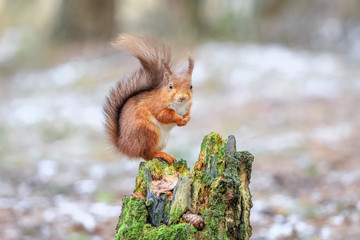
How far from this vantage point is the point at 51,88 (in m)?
9.32

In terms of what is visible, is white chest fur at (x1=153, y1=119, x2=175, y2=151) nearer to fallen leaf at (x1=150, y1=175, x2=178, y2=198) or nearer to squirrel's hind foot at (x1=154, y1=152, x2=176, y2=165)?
squirrel's hind foot at (x1=154, y1=152, x2=176, y2=165)

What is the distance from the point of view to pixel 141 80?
2.28 m

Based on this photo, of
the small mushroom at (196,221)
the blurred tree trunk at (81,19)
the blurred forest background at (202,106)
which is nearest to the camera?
the small mushroom at (196,221)

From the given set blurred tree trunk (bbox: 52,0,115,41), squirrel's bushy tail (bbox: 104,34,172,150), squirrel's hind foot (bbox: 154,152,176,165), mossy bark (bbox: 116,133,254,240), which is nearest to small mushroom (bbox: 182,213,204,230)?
mossy bark (bbox: 116,133,254,240)

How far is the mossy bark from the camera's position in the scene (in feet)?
6.32

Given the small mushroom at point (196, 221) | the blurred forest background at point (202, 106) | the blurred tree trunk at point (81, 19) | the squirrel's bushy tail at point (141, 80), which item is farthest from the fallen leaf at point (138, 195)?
the blurred tree trunk at point (81, 19)

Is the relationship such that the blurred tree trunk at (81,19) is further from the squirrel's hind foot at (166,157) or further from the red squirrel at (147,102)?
the squirrel's hind foot at (166,157)

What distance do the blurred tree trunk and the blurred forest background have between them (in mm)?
25

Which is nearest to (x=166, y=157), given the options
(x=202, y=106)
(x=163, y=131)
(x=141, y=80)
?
(x=163, y=131)

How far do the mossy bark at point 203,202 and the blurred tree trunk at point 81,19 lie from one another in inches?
434

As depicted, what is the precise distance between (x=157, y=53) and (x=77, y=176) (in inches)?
118

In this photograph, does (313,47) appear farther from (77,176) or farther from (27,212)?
(27,212)

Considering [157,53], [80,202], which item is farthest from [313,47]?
[157,53]

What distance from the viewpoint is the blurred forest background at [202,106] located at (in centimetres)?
391
